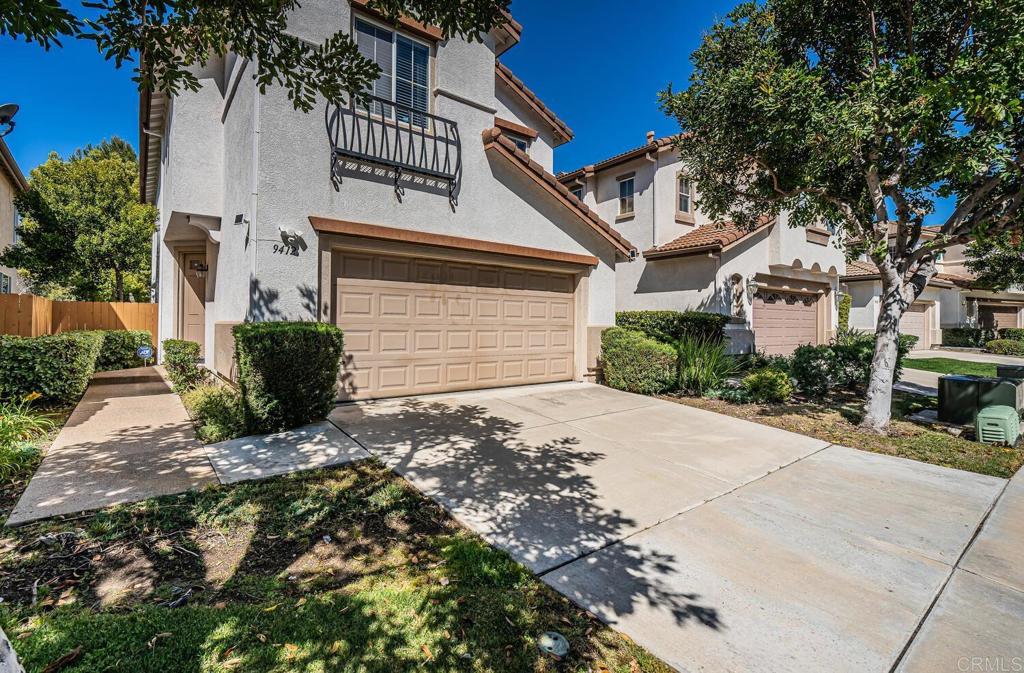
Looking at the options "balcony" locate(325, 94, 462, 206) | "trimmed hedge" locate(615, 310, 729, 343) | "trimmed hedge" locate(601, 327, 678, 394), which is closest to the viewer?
"balcony" locate(325, 94, 462, 206)

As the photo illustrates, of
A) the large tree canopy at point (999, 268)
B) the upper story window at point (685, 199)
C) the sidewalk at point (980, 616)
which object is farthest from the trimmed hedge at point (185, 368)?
the large tree canopy at point (999, 268)

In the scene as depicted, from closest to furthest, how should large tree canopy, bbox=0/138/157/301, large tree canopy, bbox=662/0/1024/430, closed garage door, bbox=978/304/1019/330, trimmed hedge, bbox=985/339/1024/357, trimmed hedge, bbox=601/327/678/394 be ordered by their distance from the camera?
1. large tree canopy, bbox=662/0/1024/430
2. trimmed hedge, bbox=601/327/678/394
3. large tree canopy, bbox=0/138/157/301
4. trimmed hedge, bbox=985/339/1024/357
5. closed garage door, bbox=978/304/1019/330

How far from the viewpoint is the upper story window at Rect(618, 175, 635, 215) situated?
52.0ft

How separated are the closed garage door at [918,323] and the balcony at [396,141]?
26203mm

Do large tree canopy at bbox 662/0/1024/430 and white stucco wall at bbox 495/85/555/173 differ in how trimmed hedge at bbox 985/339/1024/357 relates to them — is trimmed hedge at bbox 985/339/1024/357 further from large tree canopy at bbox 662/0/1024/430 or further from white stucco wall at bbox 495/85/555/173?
white stucco wall at bbox 495/85/555/173

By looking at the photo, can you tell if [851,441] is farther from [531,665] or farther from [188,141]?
[188,141]

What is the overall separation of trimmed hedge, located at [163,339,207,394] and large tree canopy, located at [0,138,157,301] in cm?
921

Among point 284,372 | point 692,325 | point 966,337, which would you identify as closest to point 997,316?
point 966,337

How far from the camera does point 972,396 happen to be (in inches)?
278

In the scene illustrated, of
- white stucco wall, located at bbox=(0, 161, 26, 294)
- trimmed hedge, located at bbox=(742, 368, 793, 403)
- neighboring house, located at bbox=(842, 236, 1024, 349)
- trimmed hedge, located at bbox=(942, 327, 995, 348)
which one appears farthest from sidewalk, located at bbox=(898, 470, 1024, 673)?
trimmed hedge, located at bbox=(942, 327, 995, 348)

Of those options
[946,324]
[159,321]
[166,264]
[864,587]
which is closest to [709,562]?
[864,587]

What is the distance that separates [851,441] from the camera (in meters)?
6.48

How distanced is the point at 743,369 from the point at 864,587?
10.6 meters

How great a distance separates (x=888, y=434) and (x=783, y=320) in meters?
10.2
